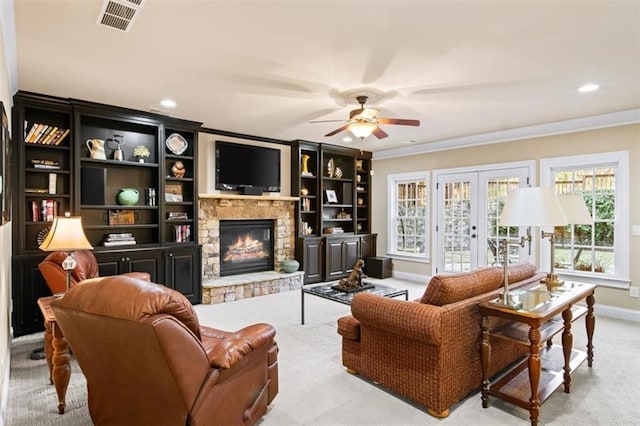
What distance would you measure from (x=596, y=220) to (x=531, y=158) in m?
1.17

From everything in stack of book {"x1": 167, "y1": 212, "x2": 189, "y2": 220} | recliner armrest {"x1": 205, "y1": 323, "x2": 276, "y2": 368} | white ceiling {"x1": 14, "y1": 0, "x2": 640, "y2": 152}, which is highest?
white ceiling {"x1": 14, "y1": 0, "x2": 640, "y2": 152}

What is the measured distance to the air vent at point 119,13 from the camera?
2.16 m

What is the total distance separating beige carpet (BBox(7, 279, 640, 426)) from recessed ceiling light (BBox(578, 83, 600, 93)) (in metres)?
2.51

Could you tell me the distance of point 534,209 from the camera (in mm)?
2361

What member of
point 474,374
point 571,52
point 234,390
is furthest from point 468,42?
point 234,390

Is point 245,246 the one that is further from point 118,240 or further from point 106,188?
point 106,188

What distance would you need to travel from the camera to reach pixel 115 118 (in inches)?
173

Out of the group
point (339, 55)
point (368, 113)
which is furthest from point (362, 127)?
point (339, 55)

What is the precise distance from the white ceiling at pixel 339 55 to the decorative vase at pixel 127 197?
107cm

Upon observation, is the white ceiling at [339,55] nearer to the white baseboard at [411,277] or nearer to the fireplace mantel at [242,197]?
the fireplace mantel at [242,197]

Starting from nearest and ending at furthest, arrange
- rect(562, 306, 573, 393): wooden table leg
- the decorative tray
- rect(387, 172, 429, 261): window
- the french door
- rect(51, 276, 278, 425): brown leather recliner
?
rect(51, 276, 278, 425): brown leather recliner, rect(562, 306, 573, 393): wooden table leg, the decorative tray, the french door, rect(387, 172, 429, 261): window

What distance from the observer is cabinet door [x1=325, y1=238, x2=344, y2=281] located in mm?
6617

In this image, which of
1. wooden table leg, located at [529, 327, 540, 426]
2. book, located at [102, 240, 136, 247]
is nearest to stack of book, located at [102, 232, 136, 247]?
book, located at [102, 240, 136, 247]

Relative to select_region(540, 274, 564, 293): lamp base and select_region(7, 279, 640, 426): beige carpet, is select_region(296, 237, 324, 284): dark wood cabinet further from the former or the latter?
select_region(540, 274, 564, 293): lamp base
